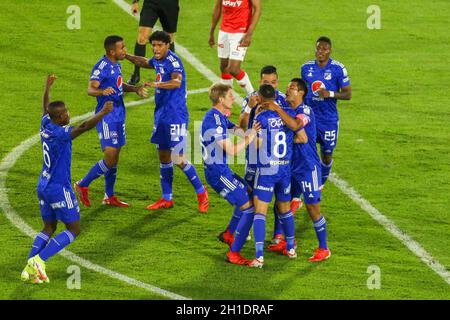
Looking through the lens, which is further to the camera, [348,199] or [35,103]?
Answer: [35,103]

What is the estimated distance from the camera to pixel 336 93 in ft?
54.4

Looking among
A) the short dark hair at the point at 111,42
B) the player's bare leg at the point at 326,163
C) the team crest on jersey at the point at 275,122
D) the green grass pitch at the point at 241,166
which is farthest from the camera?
the player's bare leg at the point at 326,163

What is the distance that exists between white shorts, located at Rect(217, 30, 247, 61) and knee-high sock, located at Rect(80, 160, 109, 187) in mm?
3989

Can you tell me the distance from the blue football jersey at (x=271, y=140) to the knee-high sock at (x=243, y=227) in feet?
1.90

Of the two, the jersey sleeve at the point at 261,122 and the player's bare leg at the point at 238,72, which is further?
the player's bare leg at the point at 238,72

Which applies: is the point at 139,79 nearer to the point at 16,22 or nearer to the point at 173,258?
the point at 16,22

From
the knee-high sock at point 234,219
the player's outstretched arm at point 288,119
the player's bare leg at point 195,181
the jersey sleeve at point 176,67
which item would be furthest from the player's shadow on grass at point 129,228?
the player's outstretched arm at point 288,119

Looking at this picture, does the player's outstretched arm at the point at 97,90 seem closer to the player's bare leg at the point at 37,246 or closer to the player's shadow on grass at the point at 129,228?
the player's shadow on grass at the point at 129,228

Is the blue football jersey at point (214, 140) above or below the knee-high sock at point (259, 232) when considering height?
above

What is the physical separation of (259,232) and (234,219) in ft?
2.73

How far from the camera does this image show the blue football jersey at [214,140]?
567 inches

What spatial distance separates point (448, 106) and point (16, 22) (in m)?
9.31

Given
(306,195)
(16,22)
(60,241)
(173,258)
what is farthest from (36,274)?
(16,22)

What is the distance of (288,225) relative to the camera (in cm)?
1477
